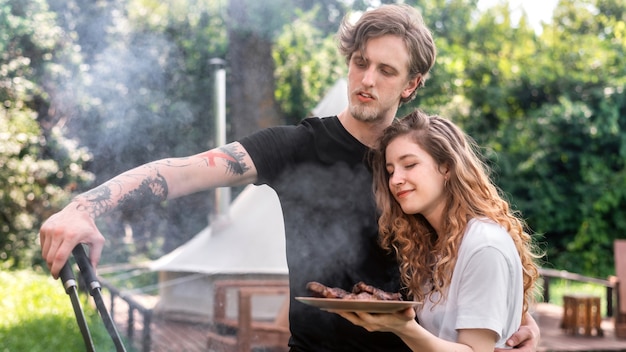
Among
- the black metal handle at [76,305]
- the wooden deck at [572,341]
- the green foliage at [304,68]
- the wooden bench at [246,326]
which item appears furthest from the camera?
the green foliage at [304,68]

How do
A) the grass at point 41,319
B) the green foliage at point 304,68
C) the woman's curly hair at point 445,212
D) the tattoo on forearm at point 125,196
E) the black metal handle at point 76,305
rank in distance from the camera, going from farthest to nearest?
1. the green foliage at point 304,68
2. the grass at point 41,319
3. the woman's curly hair at point 445,212
4. the tattoo on forearm at point 125,196
5. the black metal handle at point 76,305

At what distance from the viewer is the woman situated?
1.67m

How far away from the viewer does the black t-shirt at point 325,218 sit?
2.03m

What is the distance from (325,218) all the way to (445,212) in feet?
1.48

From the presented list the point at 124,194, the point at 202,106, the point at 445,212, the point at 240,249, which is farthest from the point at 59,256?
the point at 202,106

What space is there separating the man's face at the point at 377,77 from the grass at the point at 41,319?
376cm

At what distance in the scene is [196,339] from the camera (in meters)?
6.05

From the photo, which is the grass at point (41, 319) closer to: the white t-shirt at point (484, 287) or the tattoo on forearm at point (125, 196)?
the tattoo on forearm at point (125, 196)

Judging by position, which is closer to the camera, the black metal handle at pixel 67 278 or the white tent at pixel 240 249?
the black metal handle at pixel 67 278

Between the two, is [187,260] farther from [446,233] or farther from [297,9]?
[446,233]

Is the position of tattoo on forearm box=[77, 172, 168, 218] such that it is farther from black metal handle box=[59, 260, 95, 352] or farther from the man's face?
the man's face

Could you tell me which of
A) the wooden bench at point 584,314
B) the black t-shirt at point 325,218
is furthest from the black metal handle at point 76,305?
the wooden bench at point 584,314

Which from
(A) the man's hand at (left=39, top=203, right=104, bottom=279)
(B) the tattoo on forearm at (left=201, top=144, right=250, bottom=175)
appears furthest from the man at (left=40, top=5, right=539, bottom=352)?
(A) the man's hand at (left=39, top=203, right=104, bottom=279)

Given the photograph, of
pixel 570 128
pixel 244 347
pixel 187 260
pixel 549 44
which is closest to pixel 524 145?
pixel 570 128
